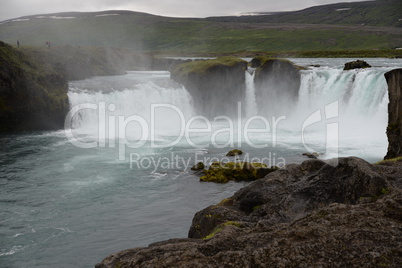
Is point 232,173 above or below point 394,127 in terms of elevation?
below

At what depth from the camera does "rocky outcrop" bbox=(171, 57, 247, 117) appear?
56.8 m

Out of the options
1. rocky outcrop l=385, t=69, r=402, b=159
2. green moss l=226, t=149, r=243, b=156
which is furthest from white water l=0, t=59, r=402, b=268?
rocky outcrop l=385, t=69, r=402, b=159

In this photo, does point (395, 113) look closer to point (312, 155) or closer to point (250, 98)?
point (312, 155)

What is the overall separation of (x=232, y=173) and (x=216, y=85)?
103 feet

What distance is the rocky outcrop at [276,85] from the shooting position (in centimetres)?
5625

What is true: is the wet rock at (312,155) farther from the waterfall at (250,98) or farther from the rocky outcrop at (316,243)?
the waterfall at (250,98)

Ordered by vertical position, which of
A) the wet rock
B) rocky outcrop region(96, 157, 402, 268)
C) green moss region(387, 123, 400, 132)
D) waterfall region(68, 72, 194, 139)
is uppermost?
waterfall region(68, 72, 194, 139)

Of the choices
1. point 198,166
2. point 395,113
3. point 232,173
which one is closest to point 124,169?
point 198,166

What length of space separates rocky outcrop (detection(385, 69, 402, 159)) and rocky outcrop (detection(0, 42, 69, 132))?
36053 mm

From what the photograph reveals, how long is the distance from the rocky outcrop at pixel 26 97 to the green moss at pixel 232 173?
26.0m

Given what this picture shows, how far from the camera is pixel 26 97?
44.4 metres

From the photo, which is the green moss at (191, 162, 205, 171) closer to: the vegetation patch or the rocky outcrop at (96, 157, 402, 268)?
the vegetation patch

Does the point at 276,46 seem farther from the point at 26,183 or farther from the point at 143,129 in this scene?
the point at 26,183

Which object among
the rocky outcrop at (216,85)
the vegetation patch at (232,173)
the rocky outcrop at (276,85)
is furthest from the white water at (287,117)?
the vegetation patch at (232,173)
